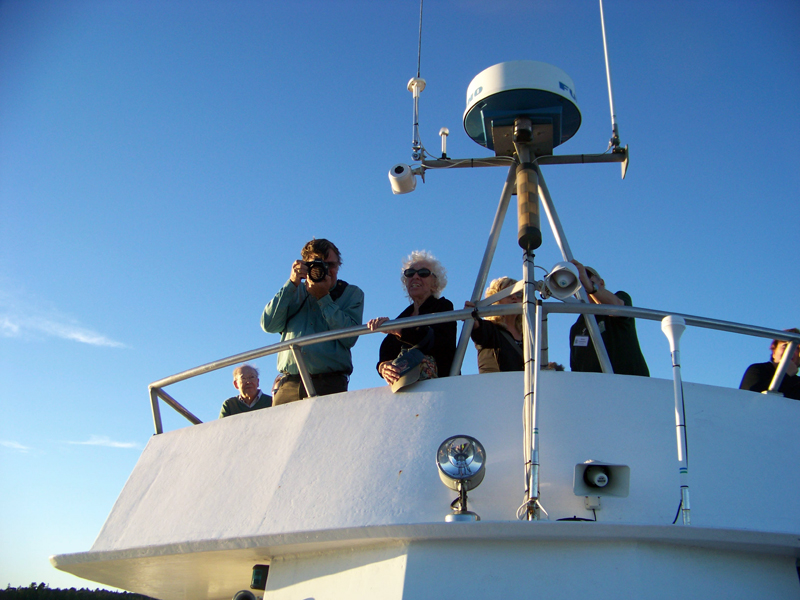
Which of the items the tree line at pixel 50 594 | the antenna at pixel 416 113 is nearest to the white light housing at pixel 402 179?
the antenna at pixel 416 113

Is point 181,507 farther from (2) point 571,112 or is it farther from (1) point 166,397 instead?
(2) point 571,112

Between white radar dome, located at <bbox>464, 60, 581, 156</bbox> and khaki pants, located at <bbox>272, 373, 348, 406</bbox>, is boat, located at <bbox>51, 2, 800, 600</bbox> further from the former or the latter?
khaki pants, located at <bbox>272, 373, 348, 406</bbox>

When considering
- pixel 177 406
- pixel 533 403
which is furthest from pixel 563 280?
pixel 177 406

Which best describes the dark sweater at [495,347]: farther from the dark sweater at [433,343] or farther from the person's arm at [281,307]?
the person's arm at [281,307]

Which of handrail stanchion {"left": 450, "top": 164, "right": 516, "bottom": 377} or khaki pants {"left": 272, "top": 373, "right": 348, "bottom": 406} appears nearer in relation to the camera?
handrail stanchion {"left": 450, "top": 164, "right": 516, "bottom": 377}

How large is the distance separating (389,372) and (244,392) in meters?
2.38

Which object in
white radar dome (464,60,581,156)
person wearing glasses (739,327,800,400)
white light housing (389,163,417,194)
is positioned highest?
white radar dome (464,60,581,156)

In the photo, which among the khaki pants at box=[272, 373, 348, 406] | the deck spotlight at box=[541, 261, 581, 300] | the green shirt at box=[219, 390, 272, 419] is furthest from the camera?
the green shirt at box=[219, 390, 272, 419]

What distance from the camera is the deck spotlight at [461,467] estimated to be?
10.4ft

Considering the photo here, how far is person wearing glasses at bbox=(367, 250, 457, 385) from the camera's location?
3990mm

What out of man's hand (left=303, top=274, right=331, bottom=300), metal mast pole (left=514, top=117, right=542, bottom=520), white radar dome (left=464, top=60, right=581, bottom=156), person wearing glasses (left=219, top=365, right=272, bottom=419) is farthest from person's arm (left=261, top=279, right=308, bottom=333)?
white radar dome (left=464, top=60, right=581, bottom=156)

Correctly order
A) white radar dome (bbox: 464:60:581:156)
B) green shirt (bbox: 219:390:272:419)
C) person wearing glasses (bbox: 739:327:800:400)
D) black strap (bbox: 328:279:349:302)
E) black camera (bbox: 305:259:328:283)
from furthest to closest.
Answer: green shirt (bbox: 219:390:272:419) < black strap (bbox: 328:279:349:302) < white radar dome (bbox: 464:60:581:156) < black camera (bbox: 305:259:328:283) < person wearing glasses (bbox: 739:327:800:400)

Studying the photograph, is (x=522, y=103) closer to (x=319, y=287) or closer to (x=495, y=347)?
(x=495, y=347)

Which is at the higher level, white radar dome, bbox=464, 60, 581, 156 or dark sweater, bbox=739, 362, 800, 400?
white radar dome, bbox=464, 60, 581, 156
